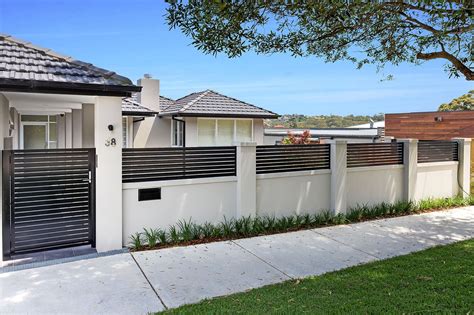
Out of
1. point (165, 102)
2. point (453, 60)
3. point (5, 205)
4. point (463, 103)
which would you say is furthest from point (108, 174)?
point (463, 103)

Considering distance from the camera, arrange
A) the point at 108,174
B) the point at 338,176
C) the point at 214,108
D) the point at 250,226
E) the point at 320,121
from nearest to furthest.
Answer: the point at 108,174 → the point at 250,226 → the point at 338,176 → the point at 214,108 → the point at 320,121

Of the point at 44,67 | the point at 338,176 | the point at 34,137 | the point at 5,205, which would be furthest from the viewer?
the point at 34,137

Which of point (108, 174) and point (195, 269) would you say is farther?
point (108, 174)

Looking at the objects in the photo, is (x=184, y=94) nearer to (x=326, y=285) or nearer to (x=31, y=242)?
(x=31, y=242)

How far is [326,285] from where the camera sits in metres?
5.12

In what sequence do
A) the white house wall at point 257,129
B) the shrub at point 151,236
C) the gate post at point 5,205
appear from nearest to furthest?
the gate post at point 5,205 → the shrub at point 151,236 → the white house wall at point 257,129

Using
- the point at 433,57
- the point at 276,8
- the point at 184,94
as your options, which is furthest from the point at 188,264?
the point at 184,94

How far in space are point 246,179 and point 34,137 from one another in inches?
352

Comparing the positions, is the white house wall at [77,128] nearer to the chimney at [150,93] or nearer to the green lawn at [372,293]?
the chimney at [150,93]

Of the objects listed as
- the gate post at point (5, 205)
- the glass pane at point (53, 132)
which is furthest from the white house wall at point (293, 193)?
the glass pane at point (53, 132)

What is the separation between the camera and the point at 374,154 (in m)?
10.1

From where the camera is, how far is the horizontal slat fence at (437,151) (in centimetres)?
1105

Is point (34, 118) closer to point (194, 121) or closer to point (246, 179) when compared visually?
point (194, 121)

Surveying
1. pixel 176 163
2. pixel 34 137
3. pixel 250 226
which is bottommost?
pixel 250 226
